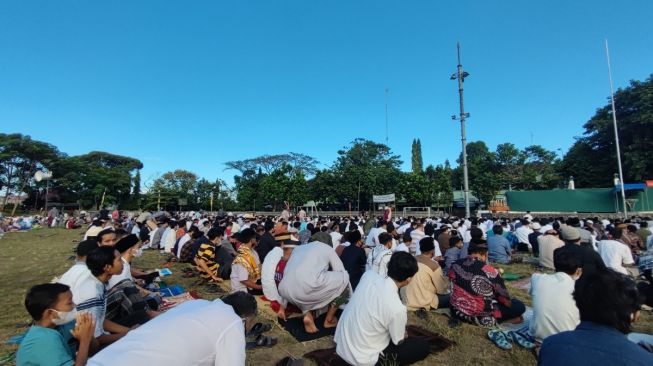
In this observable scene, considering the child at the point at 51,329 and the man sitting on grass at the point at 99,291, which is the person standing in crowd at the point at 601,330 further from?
the man sitting on grass at the point at 99,291

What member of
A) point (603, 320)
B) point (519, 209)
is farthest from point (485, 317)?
point (519, 209)

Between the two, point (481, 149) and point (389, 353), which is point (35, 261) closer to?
point (389, 353)

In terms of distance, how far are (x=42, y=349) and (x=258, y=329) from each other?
8.50ft

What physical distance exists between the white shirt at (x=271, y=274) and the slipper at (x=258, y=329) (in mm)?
558

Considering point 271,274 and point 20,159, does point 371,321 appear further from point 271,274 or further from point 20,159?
point 20,159

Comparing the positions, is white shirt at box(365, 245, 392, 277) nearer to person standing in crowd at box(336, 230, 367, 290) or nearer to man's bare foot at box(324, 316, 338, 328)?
person standing in crowd at box(336, 230, 367, 290)

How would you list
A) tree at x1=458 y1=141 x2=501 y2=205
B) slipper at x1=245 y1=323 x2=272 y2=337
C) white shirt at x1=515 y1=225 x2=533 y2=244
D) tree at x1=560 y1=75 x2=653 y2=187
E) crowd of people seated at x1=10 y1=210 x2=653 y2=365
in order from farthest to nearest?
1. tree at x1=458 y1=141 x2=501 y2=205
2. tree at x1=560 y1=75 x2=653 y2=187
3. white shirt at x1=515 y1=225 x2=533 y2=244
4. slipper at x1=245 y1=323 x2=272 y2=337
5. crowd of people seated at x1=10 y1=210 x2=653 y2=365

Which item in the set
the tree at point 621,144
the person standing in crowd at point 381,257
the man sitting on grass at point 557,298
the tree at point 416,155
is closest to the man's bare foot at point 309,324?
the person standing in crowd at point 381,257

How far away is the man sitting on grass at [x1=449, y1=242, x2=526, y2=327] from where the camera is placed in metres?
4.23

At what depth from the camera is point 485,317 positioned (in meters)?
4.36

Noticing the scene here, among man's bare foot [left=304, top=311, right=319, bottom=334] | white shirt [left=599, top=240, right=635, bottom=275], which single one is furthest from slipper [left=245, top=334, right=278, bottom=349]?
white shirt [left=599, top=240, right=635, bottom=275]

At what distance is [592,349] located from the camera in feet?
5.05

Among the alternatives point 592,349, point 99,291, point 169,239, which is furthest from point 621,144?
point 99,291

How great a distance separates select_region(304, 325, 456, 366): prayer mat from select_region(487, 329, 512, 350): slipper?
0.46 m
